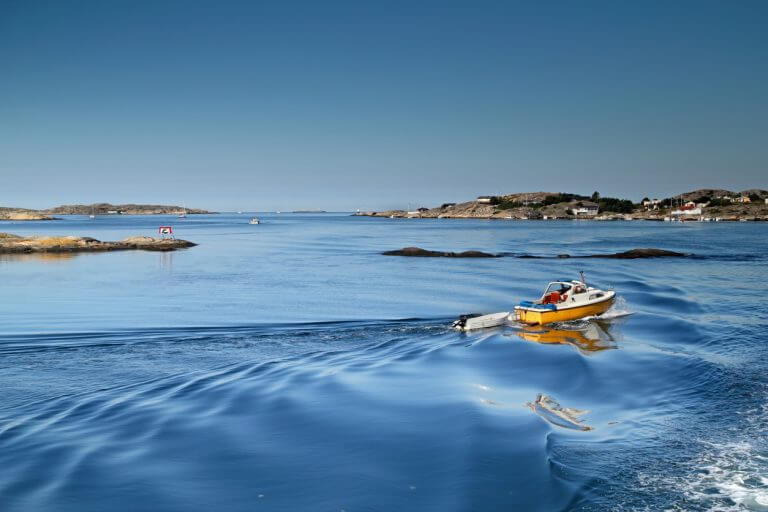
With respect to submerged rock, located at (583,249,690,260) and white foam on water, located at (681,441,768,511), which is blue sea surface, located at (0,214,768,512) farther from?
submerged rock, located at (583,249,690,260)

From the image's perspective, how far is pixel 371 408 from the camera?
16.8 m

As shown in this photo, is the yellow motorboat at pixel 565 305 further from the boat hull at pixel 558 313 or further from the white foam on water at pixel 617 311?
the white foam on water at pixel 617 311

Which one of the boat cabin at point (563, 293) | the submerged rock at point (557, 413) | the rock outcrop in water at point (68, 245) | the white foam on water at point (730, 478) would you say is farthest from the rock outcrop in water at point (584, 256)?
the white foam on water at point (730, 478)

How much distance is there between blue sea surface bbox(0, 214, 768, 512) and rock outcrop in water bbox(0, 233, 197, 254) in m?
47.1

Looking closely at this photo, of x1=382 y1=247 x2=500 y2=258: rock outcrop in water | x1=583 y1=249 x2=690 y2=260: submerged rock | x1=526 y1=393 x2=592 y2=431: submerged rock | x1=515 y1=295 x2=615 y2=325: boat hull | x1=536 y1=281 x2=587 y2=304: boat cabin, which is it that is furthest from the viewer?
x1=382 y1=247 x2=500 y2=258: rock outcrop in water

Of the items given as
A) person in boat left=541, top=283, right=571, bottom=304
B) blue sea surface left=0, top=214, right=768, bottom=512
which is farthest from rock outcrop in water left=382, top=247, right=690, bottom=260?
person in boat left=541, top=283, right=571, bottom=304

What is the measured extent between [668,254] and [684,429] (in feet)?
220

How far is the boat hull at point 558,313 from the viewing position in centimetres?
2962

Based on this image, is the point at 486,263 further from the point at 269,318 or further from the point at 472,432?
the point at 472,432

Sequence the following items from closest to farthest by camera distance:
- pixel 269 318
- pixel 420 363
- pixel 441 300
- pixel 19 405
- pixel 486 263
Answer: pixel 19 405, pixel 420 363, pixel 269 318, pixel 441 300, pixel 486 263

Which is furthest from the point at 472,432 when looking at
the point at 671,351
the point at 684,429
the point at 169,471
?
the point at 671,351

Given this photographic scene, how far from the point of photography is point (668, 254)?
74.8 m

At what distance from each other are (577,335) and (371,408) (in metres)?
15.6

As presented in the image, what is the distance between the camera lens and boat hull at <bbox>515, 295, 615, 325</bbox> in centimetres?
2962
